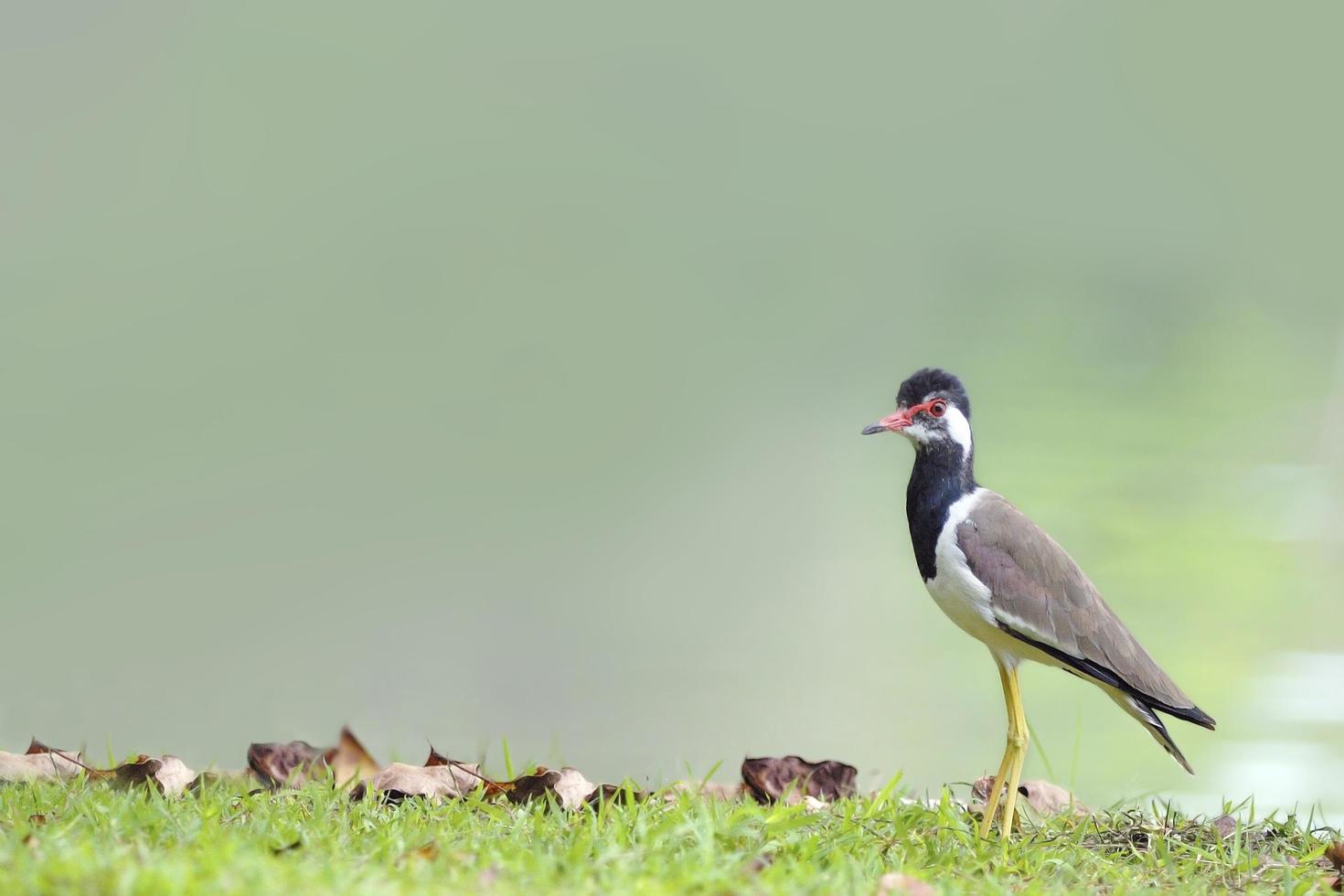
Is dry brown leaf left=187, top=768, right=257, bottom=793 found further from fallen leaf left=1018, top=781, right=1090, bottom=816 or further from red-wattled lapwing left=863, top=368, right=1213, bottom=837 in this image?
fallen leaf left=1018, top=781, right=1090, bottom=816

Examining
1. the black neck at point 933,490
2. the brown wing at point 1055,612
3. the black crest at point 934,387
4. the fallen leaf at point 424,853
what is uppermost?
the black crest at point 934,387

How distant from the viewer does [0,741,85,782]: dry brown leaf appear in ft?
11.0

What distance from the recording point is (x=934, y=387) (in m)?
3.43

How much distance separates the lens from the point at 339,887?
2.06 m

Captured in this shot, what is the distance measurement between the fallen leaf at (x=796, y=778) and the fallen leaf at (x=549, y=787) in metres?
0.48

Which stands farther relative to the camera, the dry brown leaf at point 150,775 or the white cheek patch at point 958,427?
the white cheek patch at point 958,427

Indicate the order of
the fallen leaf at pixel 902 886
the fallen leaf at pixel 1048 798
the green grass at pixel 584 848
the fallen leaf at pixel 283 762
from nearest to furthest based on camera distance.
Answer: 1. the green grass at pixel 584 848
2. the fallen leaf at pixel 902 886
3. the fallen leaf at pixel 283 762
4. the fallen leaf at pixel 1048 798

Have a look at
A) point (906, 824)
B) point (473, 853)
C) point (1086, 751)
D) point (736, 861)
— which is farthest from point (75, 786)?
point (1086, 751)

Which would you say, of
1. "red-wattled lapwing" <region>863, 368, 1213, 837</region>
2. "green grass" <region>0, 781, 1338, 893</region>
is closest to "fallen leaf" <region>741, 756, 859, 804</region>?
"green grass" <region>0, 781, 1338, 893</region>

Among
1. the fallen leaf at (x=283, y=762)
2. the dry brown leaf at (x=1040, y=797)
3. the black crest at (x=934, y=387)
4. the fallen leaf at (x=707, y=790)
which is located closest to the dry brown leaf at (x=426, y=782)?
the fallen leaf at (x=283, y=762)

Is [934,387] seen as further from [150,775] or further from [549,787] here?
[150,775]

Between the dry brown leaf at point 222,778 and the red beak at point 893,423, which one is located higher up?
the red beak at point 893,423

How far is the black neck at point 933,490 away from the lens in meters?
3.37

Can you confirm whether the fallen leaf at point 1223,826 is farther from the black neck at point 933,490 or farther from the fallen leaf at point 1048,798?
the black neck at point 933,490
